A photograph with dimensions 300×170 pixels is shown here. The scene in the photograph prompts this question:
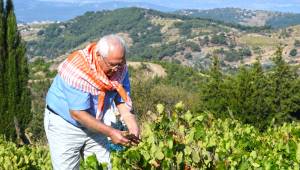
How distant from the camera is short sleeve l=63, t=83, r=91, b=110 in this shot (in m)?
4.66

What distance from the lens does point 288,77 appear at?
42.2 metres

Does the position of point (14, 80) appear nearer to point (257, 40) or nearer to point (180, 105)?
point (180, 105)

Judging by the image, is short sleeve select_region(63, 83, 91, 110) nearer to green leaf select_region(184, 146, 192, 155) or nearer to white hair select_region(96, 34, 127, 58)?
white hair select_region(96, 34, 127, 58)

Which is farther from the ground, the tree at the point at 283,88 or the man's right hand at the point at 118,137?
the man's right hand at the point at 118,137

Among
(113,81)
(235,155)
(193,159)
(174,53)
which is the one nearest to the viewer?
Answer: (193,159)

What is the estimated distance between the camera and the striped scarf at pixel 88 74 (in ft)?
15.3

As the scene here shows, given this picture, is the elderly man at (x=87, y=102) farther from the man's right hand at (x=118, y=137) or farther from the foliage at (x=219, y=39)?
the foliage at (x=219, y=39)

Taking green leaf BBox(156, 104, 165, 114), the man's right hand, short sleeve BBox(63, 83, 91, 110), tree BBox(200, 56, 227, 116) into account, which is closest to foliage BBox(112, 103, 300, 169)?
green leaf BBox(156, 104, 165, 114)

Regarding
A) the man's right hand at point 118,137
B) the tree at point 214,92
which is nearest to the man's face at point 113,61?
the man's right hand at point 118,137

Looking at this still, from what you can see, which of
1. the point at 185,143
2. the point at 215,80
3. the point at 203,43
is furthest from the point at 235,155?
the point at 203,43

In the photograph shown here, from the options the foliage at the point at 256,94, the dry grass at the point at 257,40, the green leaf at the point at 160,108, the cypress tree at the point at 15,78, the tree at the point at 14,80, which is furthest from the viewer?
the dry grass at the point at 257,40

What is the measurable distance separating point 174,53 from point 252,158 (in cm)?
16227

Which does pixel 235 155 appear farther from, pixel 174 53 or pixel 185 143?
pixel 174 53

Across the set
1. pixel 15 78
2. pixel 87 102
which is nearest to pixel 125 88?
pixel 87 102
